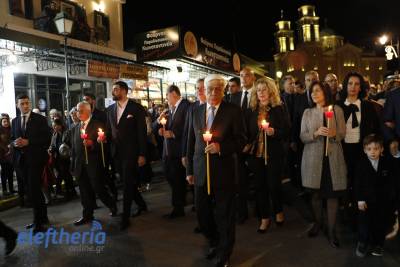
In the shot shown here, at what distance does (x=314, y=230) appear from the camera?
535 centimetres

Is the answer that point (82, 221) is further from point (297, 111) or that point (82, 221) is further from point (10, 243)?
point (297, 111)

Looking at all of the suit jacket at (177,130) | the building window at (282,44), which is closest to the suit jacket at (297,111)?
the suit jacket at (177,130)

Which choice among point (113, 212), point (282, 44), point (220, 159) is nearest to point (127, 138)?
point (113, 212)

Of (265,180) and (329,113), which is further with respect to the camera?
(265,180)

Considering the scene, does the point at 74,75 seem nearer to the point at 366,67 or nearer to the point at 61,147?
the point at 61,147

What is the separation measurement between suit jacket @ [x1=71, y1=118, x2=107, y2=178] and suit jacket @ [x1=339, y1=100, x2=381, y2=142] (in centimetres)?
395

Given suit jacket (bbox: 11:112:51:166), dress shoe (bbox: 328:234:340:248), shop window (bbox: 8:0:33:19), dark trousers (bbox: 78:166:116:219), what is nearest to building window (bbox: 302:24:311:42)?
shop window (bbox: 8:0:33:19)

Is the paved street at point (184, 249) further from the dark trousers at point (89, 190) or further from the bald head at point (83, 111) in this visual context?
the bald head at point (83, 111)

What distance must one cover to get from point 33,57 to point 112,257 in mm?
11413

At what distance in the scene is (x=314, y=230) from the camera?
5.35m

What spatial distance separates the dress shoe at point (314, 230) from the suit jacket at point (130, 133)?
2755 millimetres

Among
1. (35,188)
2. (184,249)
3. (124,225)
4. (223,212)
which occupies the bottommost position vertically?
(184,249)

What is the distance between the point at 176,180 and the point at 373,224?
128 inches

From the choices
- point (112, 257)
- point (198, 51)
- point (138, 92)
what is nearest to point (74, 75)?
point (138, 92)
